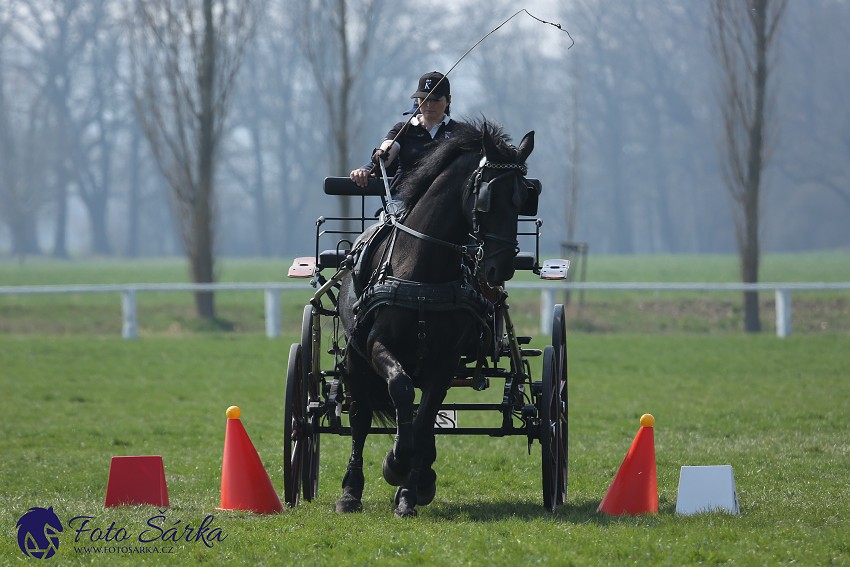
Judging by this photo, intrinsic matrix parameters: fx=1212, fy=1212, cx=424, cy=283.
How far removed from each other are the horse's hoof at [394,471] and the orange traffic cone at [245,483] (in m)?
0.67

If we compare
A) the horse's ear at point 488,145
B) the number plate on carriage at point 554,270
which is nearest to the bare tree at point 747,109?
the number plate on carriage at point 554,270

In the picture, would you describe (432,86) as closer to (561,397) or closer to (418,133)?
(418,133)

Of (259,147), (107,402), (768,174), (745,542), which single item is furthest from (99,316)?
(259,147)

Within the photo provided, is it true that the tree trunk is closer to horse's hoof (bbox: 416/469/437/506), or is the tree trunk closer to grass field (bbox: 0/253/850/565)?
grass field (bbox: 0/253/850/565)

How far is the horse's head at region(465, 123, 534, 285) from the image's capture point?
626 centimetres

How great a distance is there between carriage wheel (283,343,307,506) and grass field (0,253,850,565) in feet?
0.59

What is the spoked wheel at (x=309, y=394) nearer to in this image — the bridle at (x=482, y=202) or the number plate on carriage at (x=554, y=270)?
the bridle at (x=482, y=202)

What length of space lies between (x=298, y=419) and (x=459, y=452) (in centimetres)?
295

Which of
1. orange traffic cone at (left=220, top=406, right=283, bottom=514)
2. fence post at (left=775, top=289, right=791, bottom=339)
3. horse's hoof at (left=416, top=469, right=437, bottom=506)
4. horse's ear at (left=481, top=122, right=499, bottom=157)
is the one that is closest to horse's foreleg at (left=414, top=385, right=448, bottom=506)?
horse's hoof at (left=416, top=469, right=437, bottom=506)

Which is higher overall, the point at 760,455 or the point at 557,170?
the point at 557,170

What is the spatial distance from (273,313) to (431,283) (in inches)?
589

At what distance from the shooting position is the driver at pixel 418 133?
24.4ft

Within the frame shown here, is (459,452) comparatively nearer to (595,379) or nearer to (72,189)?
(595,379)

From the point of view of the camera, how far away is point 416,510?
22.9 feet
